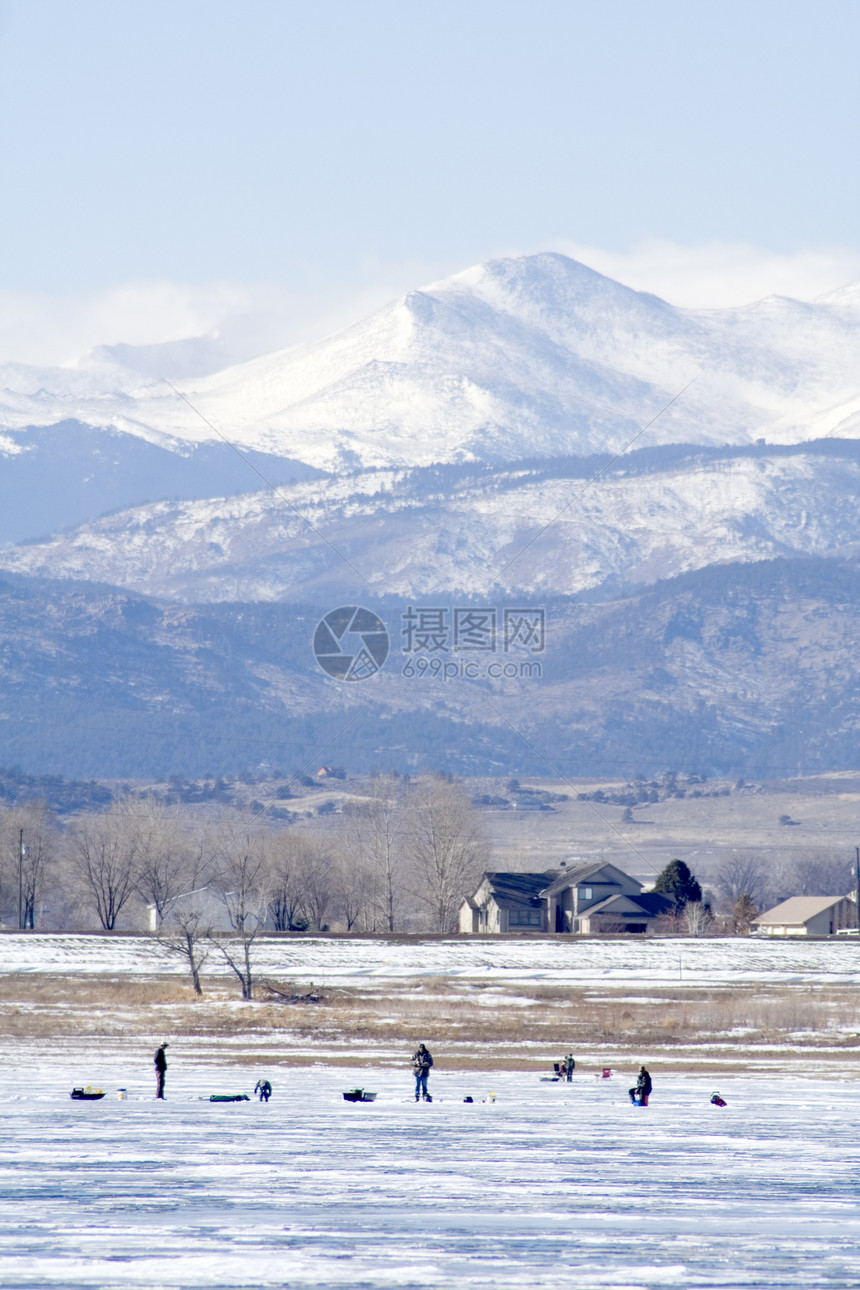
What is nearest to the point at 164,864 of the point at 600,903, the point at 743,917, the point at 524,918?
the point at 524,918

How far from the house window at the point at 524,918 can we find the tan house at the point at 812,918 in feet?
53.2

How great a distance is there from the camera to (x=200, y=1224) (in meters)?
24.8

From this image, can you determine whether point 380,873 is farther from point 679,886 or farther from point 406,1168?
point 406,1168

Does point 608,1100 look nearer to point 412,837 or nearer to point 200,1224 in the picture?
point 200,1224

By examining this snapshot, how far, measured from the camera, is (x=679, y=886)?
11981cm

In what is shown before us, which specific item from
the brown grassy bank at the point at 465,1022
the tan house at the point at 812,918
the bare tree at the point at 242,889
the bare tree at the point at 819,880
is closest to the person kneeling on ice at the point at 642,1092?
the brown grassy bank at the point at 465,1022

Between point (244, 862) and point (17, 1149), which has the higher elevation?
point (244, 862)

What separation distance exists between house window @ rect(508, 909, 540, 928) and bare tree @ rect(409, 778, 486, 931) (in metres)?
3.93

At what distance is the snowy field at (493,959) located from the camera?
75.8 meters

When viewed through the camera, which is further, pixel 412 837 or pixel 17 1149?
pixel 412 837

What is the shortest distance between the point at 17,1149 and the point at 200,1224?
843 cm

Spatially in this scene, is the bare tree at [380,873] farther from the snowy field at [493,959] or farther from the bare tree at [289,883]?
the snowy field at [493,959]

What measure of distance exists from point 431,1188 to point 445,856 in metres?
92.4

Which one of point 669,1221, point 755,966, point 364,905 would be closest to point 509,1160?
point 669,1221
